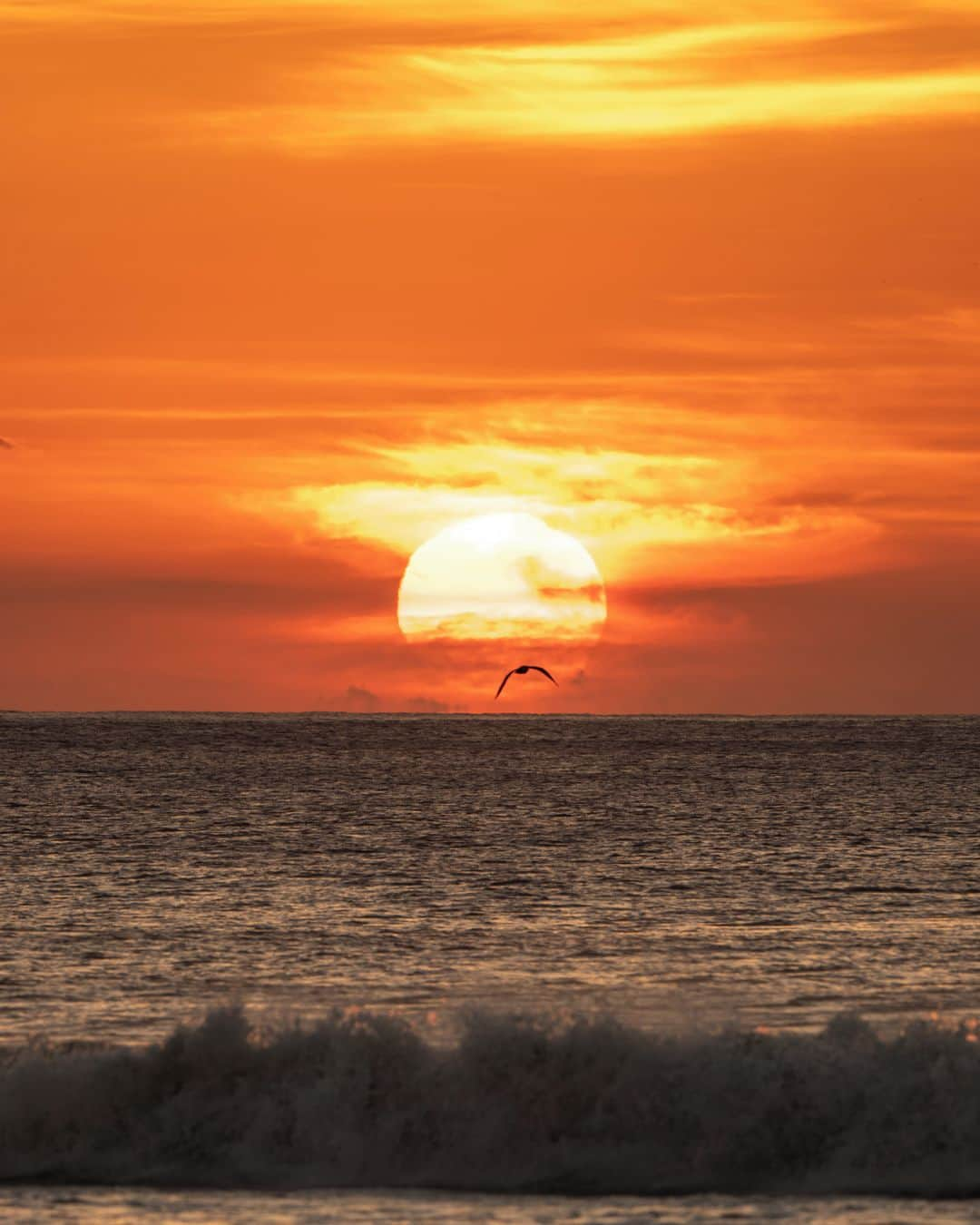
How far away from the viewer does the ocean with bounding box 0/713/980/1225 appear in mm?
Answer: 21719

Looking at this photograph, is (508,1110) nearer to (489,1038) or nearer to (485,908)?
(489,1038)

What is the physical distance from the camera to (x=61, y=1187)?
21.6 meters

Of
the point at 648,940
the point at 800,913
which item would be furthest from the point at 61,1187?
the point at 800,913

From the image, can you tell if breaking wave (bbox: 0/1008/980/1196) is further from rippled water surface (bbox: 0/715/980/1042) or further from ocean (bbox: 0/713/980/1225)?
rippled water surface (bbox: 0/715/980/1042)

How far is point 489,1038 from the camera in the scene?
24.8 m

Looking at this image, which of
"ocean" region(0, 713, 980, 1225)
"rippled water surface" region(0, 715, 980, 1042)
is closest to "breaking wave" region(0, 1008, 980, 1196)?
"ocean" region(0, 713, 980, 1225)

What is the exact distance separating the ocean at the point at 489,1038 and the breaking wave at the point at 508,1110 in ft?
0.15

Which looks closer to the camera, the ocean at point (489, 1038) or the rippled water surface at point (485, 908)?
the ocean at point (489, 1038)

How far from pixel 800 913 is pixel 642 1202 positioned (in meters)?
29.5

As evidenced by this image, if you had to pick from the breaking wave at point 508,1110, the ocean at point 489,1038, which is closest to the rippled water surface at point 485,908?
the ocean at point 489,1038

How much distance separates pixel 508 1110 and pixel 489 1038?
133 cm

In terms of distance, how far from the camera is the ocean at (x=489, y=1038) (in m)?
21.7

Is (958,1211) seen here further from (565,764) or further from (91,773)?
(565,764)

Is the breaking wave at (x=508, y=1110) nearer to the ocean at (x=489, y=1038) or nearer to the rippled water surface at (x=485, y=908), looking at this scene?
the ocean at (x=489, y=1038)
